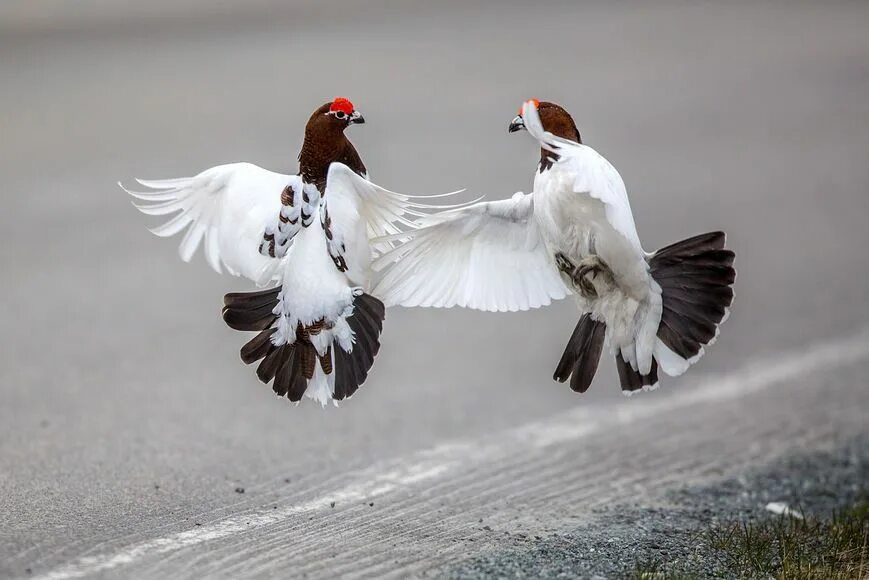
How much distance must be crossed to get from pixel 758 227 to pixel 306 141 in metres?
5.30

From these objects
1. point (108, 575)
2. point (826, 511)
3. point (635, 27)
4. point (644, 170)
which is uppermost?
point (635, 27)

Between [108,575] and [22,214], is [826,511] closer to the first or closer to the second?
[108,575]

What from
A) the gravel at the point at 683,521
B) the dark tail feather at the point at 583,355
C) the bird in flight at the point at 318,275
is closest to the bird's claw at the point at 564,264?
the dark tail feather at the point at 583,355

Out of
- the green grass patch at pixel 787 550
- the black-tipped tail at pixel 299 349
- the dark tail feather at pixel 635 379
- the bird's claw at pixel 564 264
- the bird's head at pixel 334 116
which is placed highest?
the bird's head at pixel 334 116

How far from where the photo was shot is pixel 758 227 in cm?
886

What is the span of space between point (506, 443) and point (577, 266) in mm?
1739

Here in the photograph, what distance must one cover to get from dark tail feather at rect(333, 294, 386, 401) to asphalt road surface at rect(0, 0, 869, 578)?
1.77 ft

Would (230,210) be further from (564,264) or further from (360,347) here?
(564,264)

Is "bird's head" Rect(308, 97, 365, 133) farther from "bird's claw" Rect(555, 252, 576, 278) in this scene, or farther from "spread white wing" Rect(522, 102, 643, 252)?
"bird's claw" Rect(555, 252, 576, 278)

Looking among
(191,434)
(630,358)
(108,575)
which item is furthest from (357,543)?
(191,434)

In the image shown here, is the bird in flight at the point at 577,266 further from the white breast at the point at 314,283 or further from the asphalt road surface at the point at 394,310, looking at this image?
the asphalt road surface at the point at 394,310

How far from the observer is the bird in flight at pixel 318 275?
169 inches

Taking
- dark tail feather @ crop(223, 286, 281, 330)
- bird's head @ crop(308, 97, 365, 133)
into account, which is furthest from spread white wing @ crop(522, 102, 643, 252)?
dark tail feather @ crop(223, 286, 281, 330)

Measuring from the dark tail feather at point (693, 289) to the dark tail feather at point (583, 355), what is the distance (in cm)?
23
